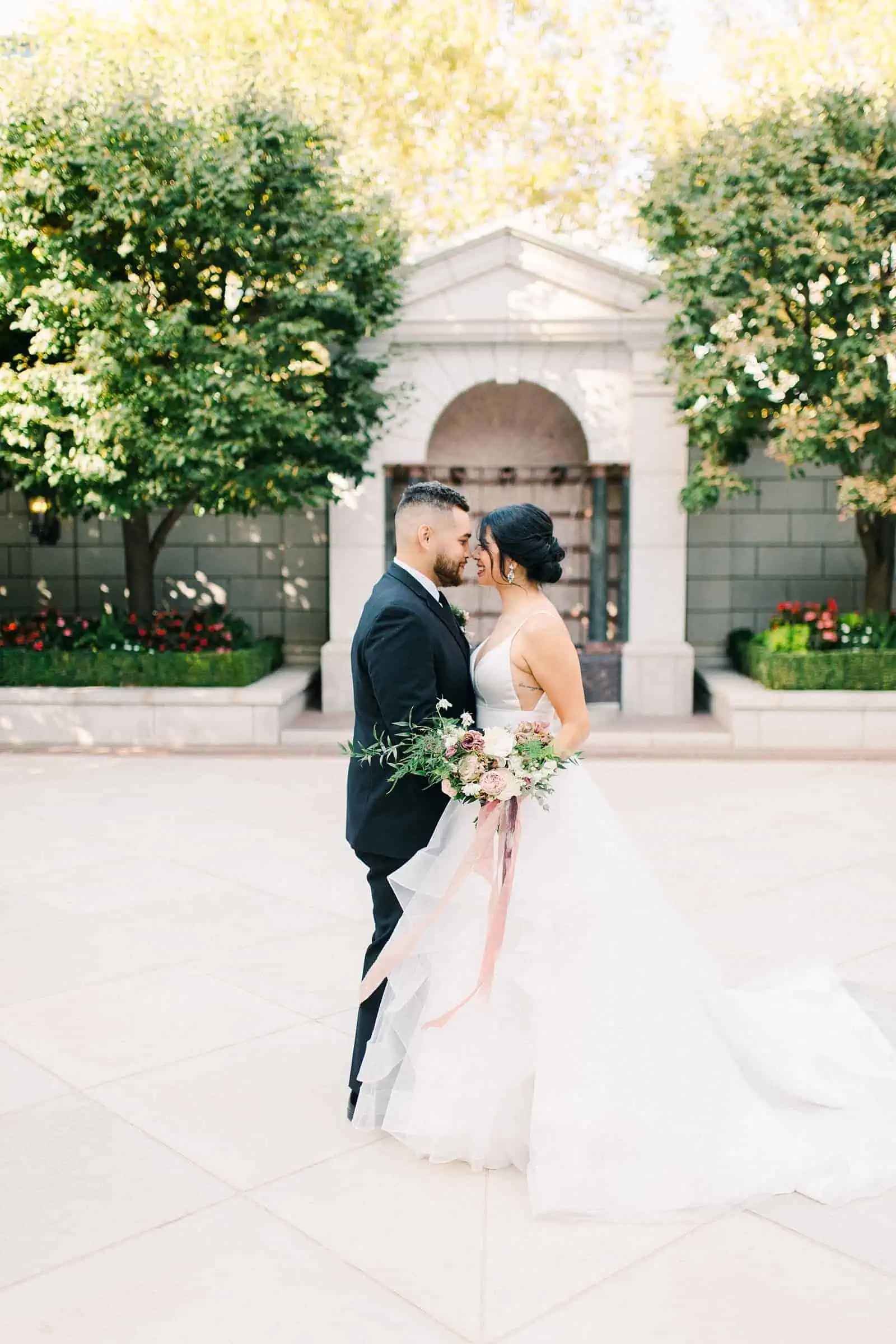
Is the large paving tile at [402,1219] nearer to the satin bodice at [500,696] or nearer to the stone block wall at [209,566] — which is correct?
the satin bodice at [500,696]

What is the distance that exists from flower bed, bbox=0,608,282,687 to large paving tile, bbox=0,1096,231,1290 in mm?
9182

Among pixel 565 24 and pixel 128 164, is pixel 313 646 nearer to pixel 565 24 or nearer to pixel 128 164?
pixel 128 164

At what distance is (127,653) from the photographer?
535 inches

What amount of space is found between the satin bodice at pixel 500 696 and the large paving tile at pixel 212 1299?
176 centimetres

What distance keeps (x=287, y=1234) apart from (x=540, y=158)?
28.0 m

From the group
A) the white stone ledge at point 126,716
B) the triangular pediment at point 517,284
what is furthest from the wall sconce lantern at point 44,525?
the triangular pediment at point 517,284

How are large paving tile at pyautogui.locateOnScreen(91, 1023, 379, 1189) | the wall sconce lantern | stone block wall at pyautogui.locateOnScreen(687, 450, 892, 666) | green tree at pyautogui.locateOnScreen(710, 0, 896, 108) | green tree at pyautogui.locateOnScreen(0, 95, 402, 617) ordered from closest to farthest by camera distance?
large paving tile at pyautogui.locateOnScreen(91, 1023, 379, 1189) → green tree at pyautogui.locateOnScreen(0, 95, 402, 617) → the wall sconce lantern → stone block wall at pyautogui.locateOnScreen(687, 450, 892, 666) → green tree at pyautogui.locateOnScreen(710, 0, 896, 108)

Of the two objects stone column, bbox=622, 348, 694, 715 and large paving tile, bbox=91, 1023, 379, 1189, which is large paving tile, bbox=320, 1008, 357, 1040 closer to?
large paving tile, bbox=91, 1023, 379, 1189

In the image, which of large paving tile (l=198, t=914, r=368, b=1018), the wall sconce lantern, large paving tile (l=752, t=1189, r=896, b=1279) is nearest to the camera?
large paving tile (l=752, t=1189, r=896, b=1279)

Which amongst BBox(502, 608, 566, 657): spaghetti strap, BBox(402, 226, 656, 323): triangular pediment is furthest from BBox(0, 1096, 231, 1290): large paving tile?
BBox(402, 226, 656, 323): triangular pediment

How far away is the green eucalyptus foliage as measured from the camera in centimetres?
1211

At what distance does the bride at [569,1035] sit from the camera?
3930mm

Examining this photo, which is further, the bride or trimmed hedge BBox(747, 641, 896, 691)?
trimmed hedge BBox(747, 641, 896, 691)

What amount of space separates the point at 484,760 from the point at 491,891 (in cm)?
56
